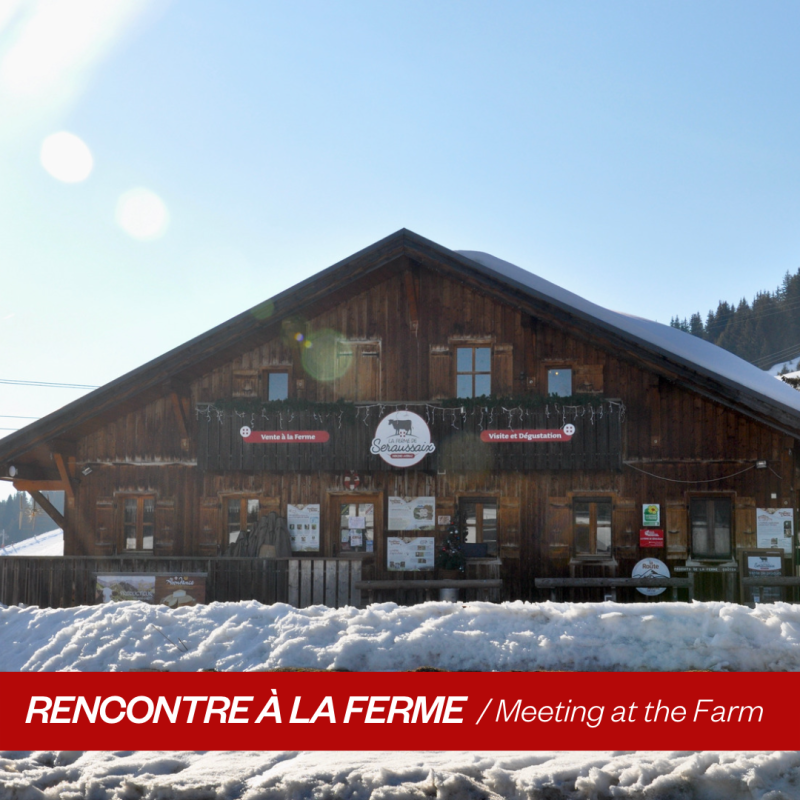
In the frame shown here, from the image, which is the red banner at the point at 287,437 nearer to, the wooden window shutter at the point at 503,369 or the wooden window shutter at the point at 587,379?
the wooden window shutter at the point at 503,369

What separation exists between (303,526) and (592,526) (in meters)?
6.60

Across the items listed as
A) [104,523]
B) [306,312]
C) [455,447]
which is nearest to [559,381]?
[455,447]

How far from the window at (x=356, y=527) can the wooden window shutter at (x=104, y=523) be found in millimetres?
5550

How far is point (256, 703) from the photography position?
21.4 ft

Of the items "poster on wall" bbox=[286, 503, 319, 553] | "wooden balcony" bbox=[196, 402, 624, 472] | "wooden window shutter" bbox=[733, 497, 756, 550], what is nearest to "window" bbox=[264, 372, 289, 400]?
"wooden balcony" bbox=[196, 402, 624, 472]

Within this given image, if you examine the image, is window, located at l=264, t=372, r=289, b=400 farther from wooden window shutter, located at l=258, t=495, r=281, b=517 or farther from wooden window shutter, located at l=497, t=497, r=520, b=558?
wooden window shutter, located at l=497, t=497, r=520, b=558

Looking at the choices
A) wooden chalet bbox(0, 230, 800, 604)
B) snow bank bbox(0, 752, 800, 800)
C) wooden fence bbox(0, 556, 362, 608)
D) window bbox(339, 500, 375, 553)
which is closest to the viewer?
snow bank bbox(0, 752, 800, 800)

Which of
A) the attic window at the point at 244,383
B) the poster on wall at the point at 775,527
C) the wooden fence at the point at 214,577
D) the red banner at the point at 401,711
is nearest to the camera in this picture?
the red banner at the point at 401,711

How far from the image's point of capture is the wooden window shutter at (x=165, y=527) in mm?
17447

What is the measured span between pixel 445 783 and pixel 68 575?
11404mm

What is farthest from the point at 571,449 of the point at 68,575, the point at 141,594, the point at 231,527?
the point at 68,575

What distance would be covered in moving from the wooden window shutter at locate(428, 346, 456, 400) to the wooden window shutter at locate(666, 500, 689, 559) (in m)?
5.57

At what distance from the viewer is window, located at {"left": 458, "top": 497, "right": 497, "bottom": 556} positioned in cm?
1683

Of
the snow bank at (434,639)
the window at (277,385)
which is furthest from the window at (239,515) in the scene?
the snow bank at (434,639)
